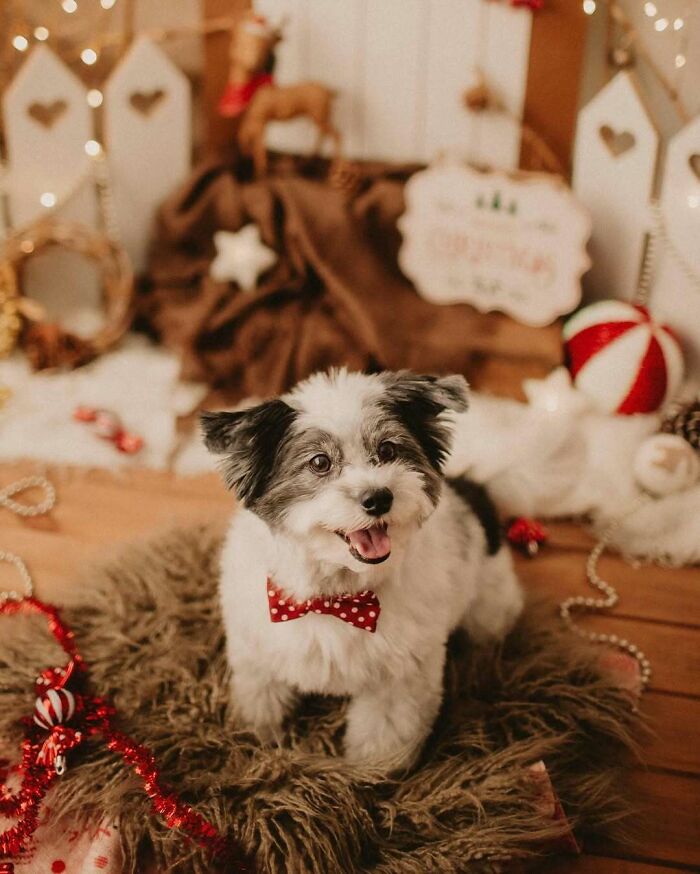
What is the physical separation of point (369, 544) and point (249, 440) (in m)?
0.24

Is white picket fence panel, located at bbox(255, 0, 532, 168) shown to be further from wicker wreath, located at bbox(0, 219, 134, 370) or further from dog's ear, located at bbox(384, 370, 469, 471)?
dog's ear, located at bbox(384, 370, 469, 471)

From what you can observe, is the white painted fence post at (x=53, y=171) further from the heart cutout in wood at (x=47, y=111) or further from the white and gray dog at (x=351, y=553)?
the white and gray dog at (x=351, y=553)

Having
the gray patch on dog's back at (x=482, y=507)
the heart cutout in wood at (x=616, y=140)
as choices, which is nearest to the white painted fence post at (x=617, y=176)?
the heart cutout in wood at (x=616, y=140)

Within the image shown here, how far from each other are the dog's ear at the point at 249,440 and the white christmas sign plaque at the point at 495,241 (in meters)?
1.38

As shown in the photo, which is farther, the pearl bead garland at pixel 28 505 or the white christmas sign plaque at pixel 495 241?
the white christmas sign plaque at pixel 495 241

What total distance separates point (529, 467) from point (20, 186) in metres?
1.89

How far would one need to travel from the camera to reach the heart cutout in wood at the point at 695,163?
7.57ft

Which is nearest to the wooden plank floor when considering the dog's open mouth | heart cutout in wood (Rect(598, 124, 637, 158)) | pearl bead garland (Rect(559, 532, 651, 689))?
pearl bead garland (Rect(559, 532, 651, 689))

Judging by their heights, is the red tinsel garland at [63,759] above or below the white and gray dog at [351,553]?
below

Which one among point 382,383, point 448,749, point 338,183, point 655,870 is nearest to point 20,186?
point 338,183

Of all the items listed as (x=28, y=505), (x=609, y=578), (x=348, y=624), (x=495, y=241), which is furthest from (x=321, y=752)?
(x=495, y=241)

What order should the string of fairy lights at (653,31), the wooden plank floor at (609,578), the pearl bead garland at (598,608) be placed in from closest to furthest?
the wooden plank floor at (609,578) < the pearl bead garland at (598,608) < the string of fairy lights at (653,31)

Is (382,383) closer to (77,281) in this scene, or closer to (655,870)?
(655,870)

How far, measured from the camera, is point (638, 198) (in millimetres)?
2430
